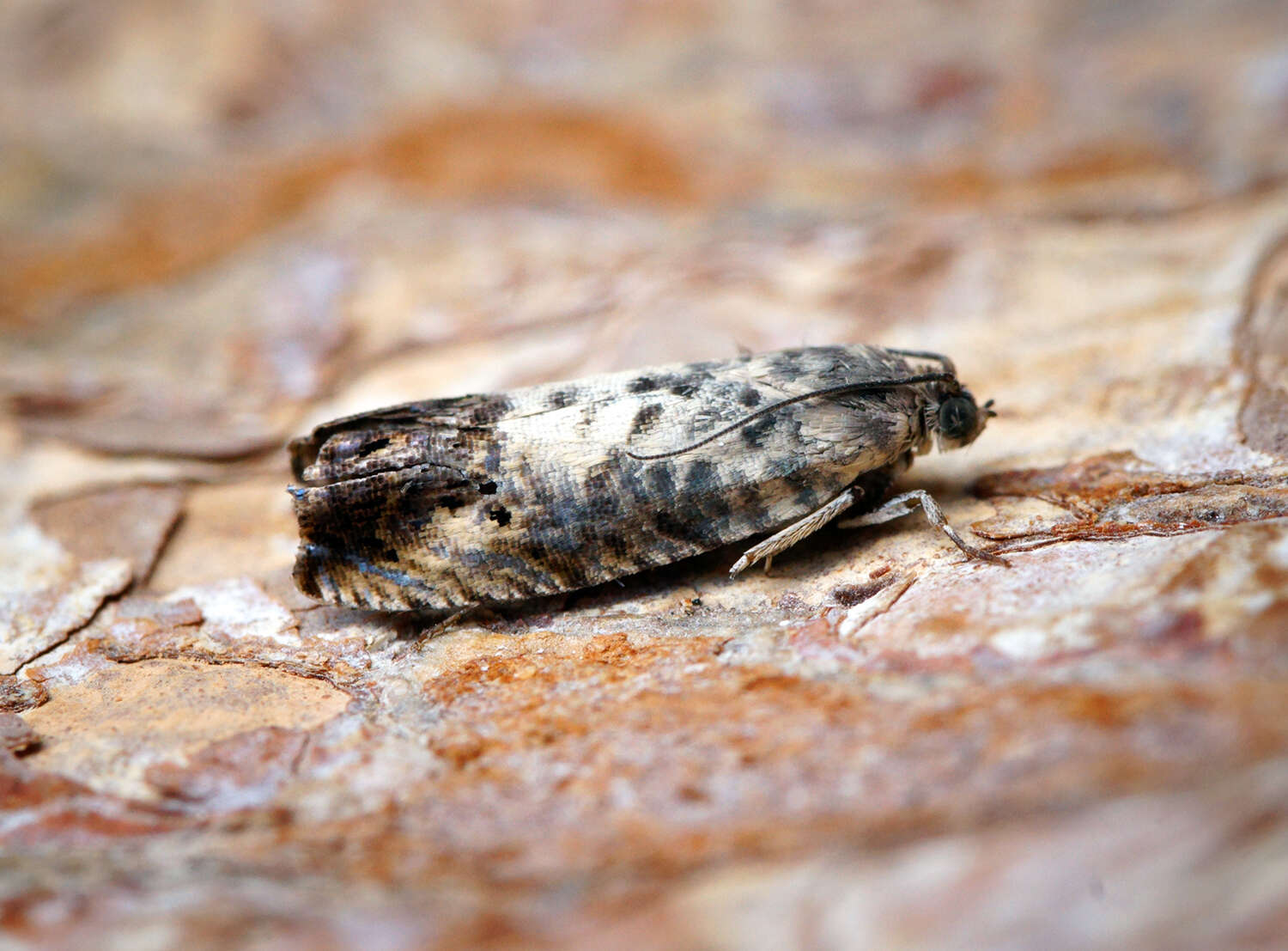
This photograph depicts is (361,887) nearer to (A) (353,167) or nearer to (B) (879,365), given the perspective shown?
(B) (879,365)

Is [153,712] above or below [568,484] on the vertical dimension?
below

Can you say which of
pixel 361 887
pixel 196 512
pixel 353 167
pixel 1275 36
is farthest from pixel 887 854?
pixel 1275 36

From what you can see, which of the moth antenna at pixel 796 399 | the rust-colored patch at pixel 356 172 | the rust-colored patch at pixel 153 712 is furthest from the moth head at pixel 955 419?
the rust-colored patch at pixel 356 172

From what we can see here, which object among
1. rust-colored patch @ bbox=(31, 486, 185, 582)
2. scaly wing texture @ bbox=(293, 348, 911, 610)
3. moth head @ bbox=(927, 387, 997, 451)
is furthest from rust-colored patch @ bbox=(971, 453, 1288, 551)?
rust-colored patch @ bbox=(31, 486, 185, 582)

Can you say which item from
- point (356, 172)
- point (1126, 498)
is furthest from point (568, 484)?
point (356, 172)

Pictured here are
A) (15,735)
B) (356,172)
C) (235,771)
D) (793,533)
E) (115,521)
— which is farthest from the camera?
→ (356,172)

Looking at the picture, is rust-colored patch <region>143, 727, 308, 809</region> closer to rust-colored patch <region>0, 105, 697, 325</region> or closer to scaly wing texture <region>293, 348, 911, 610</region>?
scaly wing texture <region>293, 348, 911, 610</region>

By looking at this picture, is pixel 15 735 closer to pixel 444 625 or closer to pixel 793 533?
pixel 444 625
